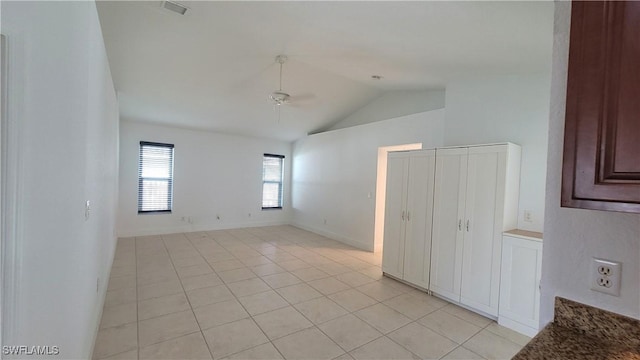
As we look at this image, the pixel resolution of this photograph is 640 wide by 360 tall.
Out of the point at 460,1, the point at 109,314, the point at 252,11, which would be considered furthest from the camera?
the point at 109,314

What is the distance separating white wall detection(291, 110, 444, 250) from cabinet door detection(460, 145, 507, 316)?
127 centimetres

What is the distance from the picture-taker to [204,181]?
6.54 metres

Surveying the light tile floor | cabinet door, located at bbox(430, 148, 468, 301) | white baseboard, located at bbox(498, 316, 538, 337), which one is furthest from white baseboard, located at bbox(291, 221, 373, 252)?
white baseboard, located at bbox(498, 316, 538, 337)

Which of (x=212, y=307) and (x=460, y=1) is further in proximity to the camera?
(x=212, y=307)

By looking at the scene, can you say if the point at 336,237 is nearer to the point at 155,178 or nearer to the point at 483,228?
the point at 483,228

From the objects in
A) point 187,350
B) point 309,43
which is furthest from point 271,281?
point 309,43

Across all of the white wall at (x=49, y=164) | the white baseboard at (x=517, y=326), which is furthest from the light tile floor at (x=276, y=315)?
the white wall at (x=49, y=164)

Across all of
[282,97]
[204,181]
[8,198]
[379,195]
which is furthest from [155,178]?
[8,198]

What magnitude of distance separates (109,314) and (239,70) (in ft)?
11.0

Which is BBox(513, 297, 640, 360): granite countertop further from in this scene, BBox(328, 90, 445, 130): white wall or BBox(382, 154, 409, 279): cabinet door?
BBox(328, 90, 445, 130): white wall

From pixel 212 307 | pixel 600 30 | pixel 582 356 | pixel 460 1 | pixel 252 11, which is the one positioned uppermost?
pixel 252 11

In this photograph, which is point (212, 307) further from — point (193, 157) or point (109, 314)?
point (193, 157)

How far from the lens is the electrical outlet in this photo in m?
0.96

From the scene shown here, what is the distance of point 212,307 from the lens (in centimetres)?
287
